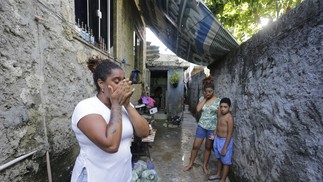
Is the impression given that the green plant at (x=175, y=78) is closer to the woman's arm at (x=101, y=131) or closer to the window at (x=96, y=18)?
the window at (x=96, y=18)

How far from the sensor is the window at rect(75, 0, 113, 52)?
293cm

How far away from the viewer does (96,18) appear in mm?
3562

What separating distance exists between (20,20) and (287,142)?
2.75m

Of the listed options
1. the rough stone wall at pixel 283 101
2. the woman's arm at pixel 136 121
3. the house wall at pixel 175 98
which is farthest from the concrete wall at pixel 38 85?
the house wall at pixel 175 98

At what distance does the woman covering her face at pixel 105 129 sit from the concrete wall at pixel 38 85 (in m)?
0.57

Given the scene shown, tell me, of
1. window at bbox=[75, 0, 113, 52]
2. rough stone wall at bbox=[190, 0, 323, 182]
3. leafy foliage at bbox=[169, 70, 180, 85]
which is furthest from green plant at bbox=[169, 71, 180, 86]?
rough stone wall at bbox=[190, 0, 323, 182]

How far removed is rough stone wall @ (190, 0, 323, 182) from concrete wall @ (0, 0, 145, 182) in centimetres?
246

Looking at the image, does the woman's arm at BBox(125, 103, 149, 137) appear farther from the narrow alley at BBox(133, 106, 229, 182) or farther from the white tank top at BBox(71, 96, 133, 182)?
the narrow alley at BBox(133, 106, 229, 182)

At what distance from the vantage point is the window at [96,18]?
293cm

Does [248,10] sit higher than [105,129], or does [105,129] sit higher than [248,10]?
[248,10]

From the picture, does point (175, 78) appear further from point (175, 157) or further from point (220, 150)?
point (220, 150)

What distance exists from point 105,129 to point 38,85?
1076 millimetres

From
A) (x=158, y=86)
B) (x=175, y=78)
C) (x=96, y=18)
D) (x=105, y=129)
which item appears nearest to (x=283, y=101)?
(x=105, y=129)

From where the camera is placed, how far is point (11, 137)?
1380 millimetres
